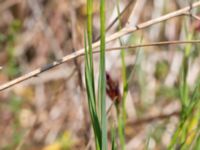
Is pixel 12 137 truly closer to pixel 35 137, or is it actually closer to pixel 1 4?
pixel 35 137

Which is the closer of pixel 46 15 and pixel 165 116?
pixel 165 116

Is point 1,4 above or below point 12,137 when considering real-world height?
above

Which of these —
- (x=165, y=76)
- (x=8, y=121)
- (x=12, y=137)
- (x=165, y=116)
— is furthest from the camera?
(x=165, y=76)

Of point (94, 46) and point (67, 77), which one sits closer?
point (94, 46)

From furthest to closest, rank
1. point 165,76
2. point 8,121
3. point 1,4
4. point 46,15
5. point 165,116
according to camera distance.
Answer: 1. point 46,15
2. point 1,4
3. point 165,76
4. point 8,121
5. point 165,116

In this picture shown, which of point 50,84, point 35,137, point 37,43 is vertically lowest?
point 35,137

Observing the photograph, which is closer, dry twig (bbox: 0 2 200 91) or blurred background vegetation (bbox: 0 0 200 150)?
dry twig (bbox: 0 2 200 91)

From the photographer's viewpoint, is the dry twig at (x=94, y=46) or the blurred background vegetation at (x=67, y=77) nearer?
the dry twig at (x=94, y=46)

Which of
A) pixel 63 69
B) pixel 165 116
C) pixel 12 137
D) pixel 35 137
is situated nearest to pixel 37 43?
pixel 63 69
